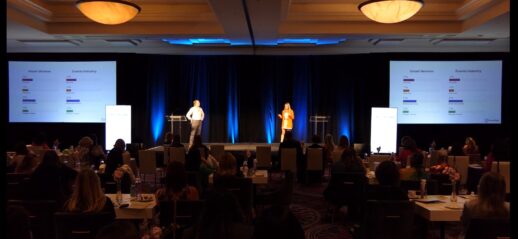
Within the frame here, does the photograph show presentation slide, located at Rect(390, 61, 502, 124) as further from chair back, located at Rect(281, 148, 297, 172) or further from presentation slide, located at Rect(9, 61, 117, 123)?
presentation slide, located at Rect(9, 61, 117, 123)

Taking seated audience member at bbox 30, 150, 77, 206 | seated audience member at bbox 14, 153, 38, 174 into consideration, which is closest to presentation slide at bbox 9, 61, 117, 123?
seated audience member at bbox 14, 153, 38, 174

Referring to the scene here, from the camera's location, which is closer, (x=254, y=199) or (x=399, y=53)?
(x=254, y=199)

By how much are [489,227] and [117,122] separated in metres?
10.9

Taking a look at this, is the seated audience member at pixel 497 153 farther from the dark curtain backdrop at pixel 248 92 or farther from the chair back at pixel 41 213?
the dark curtain backdrop at pixel 248 92

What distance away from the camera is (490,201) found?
3502mm

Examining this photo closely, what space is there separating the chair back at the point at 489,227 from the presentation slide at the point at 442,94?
Result: 33.3ft

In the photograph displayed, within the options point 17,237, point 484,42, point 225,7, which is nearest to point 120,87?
point 225,7

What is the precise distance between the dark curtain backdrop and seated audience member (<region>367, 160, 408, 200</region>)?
386 inches

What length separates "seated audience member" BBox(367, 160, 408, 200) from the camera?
14.3 ft

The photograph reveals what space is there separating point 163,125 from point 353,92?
6138 mm

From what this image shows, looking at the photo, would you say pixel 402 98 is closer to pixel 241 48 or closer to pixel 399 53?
pixel 399 53

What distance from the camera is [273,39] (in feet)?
39.6

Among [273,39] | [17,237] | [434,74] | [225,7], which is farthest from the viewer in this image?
[434,74]

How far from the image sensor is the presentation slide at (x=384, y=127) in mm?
12398
